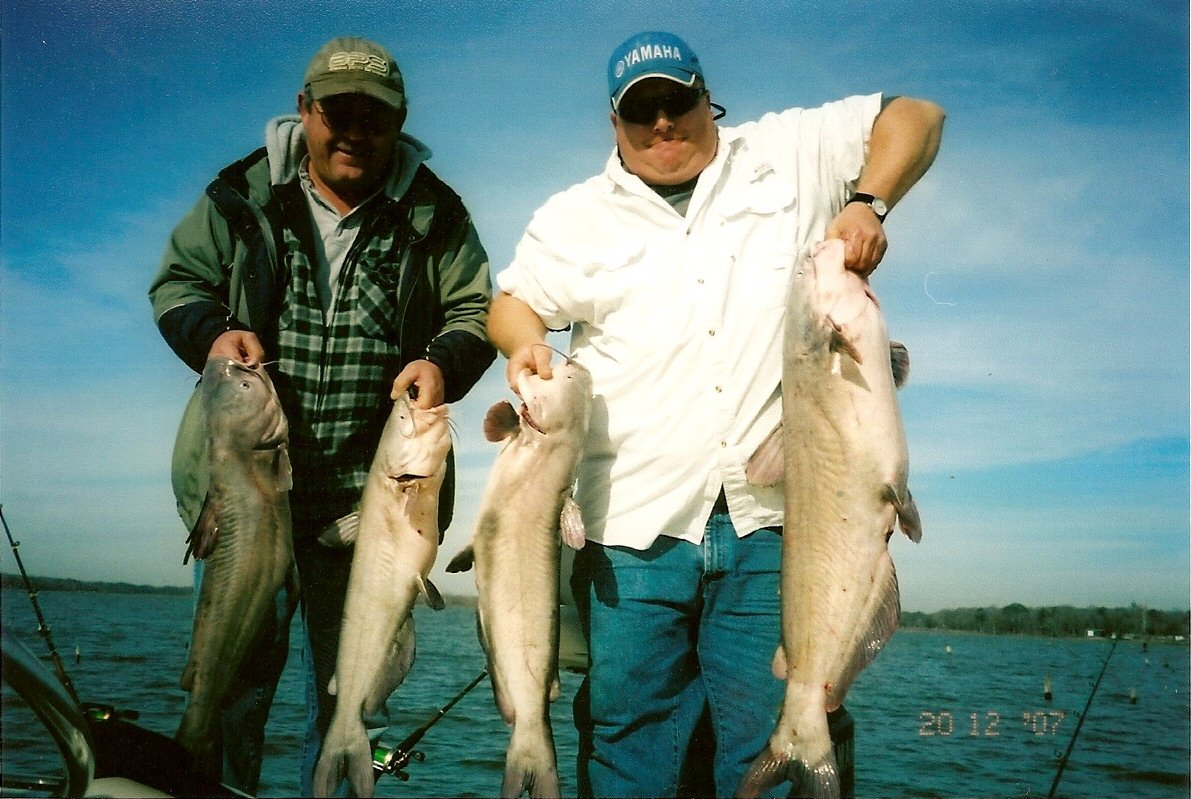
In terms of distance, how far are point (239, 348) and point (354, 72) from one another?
4.00ft

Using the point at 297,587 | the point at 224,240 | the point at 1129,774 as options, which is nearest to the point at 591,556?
the point at 297,587

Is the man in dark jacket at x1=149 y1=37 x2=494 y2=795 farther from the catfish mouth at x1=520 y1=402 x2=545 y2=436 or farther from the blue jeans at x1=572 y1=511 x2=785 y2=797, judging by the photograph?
the blue jeans at x1=572 y1=511 x2=785 y2=797

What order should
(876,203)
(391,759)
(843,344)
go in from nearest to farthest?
(843,344), (876,203), (391,759)

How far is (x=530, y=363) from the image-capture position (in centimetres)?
347

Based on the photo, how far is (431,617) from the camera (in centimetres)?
9931

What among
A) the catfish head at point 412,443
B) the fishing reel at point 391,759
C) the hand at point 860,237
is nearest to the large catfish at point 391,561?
the catfish head at point 412,443

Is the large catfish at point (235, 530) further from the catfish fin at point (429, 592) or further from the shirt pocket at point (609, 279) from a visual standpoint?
the shirt pocket at point (609, 279)

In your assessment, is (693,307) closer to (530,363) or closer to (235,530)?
(530,363)

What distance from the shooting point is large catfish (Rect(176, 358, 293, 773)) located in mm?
3414

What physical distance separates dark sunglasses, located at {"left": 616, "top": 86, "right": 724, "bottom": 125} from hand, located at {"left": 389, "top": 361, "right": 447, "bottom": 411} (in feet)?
4.19

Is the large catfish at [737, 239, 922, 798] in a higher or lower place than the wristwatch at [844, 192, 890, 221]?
lower

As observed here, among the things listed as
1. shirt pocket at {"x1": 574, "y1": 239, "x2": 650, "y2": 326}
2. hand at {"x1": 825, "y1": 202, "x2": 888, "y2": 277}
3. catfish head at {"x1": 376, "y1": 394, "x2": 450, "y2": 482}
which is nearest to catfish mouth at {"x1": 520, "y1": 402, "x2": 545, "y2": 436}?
catfish head at {"x1": 376, "y1": 394, "x2": 450, "y2": 482}

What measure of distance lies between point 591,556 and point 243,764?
5.57 feet

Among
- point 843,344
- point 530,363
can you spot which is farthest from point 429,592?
point 843,344
